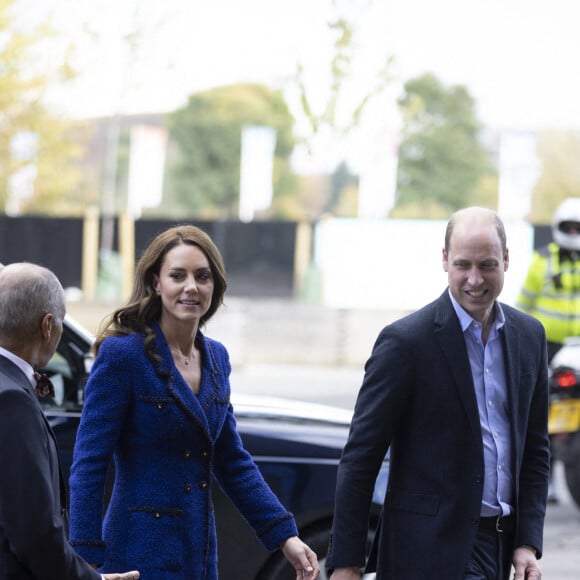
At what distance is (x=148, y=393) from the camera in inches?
137

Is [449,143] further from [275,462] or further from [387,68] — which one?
[275,462]

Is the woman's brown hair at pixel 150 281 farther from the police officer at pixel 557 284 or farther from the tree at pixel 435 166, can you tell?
the tree at pixel 435 166

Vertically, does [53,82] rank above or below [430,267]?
above

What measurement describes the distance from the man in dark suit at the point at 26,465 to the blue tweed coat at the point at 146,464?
66 cm

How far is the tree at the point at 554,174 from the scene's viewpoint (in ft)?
186

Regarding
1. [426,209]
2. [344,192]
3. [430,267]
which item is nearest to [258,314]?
[430,267]

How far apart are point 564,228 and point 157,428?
232 inches

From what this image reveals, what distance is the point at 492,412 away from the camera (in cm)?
349

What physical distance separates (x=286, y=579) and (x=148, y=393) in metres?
1.57

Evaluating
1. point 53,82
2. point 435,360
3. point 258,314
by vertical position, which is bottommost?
point 258,314

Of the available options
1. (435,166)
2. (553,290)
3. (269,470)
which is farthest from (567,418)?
(435,166)

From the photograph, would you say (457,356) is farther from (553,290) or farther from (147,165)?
(147,165)

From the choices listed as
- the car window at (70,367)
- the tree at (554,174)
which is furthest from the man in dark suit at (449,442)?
the tree at (554,174)

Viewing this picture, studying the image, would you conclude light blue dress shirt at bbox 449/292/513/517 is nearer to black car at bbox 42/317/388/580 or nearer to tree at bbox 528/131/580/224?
black car at bbox 42/317/388/580
